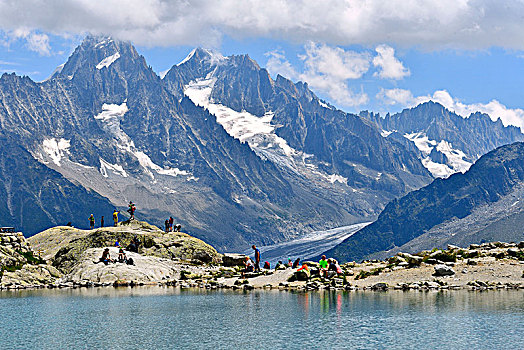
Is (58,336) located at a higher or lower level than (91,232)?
A: lower

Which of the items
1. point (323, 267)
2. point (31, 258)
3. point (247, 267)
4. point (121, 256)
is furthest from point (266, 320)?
point (31, 258)

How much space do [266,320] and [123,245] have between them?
168ft

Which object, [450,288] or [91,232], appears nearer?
[450,288]

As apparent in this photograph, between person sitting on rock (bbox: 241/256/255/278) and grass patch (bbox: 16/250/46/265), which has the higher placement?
grass patch (bbox: 16/250/46/265)

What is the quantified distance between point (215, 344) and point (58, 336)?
14.5 metres

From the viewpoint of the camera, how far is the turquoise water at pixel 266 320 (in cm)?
5225

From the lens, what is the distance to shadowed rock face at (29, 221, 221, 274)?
104 meters

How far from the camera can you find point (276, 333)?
2205 inches

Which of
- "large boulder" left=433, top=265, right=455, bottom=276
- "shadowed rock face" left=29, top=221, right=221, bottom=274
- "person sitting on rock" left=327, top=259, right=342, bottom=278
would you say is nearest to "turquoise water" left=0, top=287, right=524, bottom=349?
"large boulder" left=433, top=265, right=455, bottom=276

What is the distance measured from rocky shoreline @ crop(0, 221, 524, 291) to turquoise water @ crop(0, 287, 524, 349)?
5286 millimetres

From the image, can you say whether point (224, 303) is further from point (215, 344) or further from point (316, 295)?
point (215, 344)

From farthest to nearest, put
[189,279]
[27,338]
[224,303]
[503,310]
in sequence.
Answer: [189,279], [224,303], [503,310], [27,338]

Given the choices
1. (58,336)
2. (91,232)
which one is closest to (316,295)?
(58,336)

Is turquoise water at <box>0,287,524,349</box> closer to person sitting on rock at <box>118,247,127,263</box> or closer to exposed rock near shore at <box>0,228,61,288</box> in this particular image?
exposed rock near shore at <box>0,228,61,288</box>
